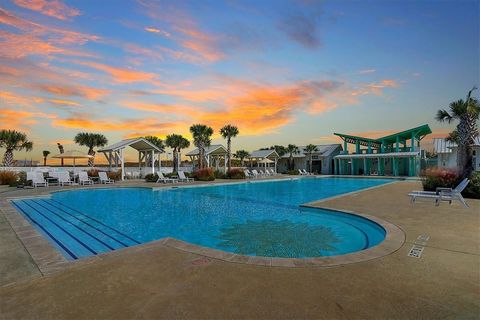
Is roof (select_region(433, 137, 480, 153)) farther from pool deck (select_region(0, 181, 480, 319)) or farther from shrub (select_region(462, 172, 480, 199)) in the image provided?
pool deck (select_region(0, 181, 480, 319))

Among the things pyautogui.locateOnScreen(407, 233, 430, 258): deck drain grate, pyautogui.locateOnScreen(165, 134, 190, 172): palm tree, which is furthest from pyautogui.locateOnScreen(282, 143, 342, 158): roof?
pyautogui.locateOnScreen(407, 233, 430, 258): deck drain grate

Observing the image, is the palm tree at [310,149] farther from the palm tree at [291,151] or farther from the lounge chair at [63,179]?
the lounge chair at [63,179]

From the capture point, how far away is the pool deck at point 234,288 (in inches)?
90.9

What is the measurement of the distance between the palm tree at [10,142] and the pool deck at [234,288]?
3309 cm

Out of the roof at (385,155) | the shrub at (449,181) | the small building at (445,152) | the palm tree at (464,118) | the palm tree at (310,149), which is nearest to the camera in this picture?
the shrub at (449,181)

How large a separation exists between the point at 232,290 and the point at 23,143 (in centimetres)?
3784

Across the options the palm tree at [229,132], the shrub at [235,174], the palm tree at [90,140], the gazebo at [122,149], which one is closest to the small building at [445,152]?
the shrub at [235,174]

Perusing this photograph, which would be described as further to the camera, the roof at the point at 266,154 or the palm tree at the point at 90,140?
the palm tree at the point at 90,140

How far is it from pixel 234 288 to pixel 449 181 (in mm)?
12870

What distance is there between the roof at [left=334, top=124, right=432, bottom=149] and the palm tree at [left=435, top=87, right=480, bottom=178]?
600 inches

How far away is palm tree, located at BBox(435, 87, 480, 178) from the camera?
13.9m

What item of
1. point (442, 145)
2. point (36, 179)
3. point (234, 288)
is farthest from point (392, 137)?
point (36, 179)

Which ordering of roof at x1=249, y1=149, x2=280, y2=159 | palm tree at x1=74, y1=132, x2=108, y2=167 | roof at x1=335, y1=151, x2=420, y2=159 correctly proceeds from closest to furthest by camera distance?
roof at x1=335, y1=151, x2=420, y2=159 → roof at x1=249, y1=149, x2=280, y2=159 → palm tree at x1=74, y1=132, x2=108, y2=167

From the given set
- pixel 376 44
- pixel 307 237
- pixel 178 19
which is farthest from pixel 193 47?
pixel 307 237
